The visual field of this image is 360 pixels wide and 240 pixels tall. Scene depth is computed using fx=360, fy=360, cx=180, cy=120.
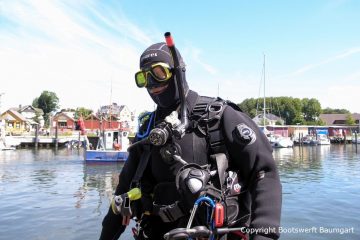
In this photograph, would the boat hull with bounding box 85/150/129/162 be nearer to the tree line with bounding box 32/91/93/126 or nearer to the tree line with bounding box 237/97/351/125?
the tree line with bounding box 237/97/351/125

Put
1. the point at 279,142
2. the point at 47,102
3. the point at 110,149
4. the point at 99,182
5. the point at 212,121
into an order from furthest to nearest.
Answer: the point at 47,102 < the point at 279,142 < the point at 110,149 < the point at 99,182 < the point at 212,121

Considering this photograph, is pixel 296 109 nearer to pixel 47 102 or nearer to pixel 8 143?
pixel 47 102

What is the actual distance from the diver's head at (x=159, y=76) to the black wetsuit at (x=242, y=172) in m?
0.12

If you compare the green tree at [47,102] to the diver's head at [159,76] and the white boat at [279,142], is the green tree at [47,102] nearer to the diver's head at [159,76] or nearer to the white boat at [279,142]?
the white boat at [279,142]

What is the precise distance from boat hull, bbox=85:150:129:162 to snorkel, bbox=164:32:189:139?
100 feet

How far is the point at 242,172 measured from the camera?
7.55 ft

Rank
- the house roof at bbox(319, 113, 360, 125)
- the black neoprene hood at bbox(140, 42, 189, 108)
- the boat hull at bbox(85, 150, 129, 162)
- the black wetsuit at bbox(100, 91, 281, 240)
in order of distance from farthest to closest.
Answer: the house roof at bbox(319, 113, 360, 125)
the boat hull at bbox(85, 150, 129, 162)
the black neoprene hood at bbox(140, 42, 189, 108)
the black wetsuit at bbox(100, 91, 281, 240)

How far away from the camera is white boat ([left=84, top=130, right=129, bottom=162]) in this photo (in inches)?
1283

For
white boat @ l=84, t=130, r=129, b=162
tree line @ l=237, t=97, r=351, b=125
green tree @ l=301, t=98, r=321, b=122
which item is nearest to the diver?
white boat @ l=84, t=130, r=129, b=162

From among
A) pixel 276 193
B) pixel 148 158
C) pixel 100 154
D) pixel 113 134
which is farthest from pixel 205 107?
pixel 113 134

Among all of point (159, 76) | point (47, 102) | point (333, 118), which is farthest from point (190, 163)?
point (47, 102)

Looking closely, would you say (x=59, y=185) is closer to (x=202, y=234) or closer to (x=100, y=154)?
(x=100, y=154)

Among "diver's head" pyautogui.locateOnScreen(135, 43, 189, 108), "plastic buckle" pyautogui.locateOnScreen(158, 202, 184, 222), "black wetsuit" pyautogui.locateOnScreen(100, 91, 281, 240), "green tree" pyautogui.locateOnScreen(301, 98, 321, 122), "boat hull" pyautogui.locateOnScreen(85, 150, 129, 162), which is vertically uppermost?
"green tree" pyautogui.locateOnScreen(301, 98, 321, 122)

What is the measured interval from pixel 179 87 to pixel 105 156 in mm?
31085
